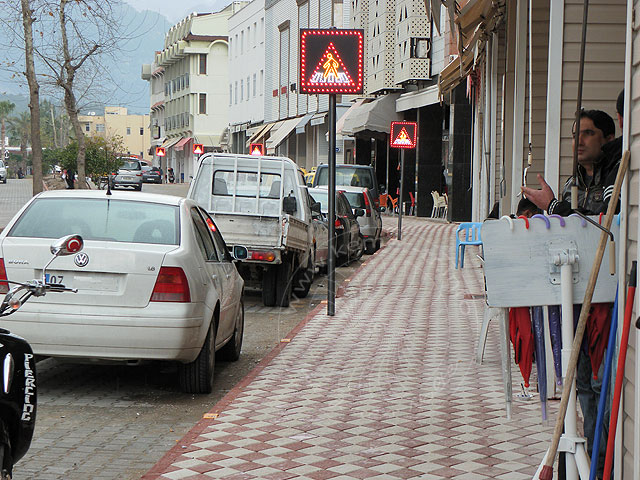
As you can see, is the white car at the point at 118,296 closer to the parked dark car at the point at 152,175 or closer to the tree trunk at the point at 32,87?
the tree trunk at the point at 32,87

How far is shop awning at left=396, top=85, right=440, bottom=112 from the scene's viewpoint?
3161cm

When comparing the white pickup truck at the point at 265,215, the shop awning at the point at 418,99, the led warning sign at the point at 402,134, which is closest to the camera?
the white pickup truck at the point at 265,215

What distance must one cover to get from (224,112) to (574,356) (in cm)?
8823

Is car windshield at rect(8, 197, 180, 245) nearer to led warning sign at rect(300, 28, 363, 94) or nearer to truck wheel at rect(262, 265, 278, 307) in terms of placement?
led warning sign at rect(300, 28, 363, 94)

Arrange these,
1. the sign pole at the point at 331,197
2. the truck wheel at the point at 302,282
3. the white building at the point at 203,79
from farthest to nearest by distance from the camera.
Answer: the white building at the point at 203,79 → the truck wheel at the point at 302,282 → the sign pole at the point at 331,197

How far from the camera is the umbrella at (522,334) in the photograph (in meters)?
4.52

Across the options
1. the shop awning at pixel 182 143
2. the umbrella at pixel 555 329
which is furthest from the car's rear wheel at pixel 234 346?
the shop awning at pixel 182 143

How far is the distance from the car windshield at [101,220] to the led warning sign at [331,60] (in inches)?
167

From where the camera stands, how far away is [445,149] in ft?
112

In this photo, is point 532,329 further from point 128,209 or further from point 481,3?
point 481,3

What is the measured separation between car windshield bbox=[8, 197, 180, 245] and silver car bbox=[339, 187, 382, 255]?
14.8 m

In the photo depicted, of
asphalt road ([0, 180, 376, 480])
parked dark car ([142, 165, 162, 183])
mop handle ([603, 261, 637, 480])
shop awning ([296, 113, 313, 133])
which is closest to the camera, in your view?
mop handle ([603, 261, 637, 480])

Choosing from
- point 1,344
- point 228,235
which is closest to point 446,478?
point 1,344

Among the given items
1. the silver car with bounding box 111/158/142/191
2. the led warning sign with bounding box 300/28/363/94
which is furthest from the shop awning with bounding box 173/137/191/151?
the led warning sign with bounding box 300/28/363/94
